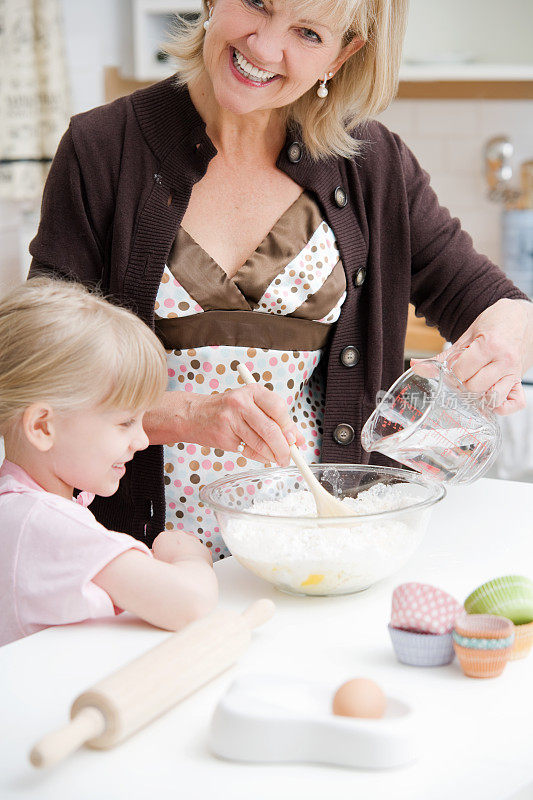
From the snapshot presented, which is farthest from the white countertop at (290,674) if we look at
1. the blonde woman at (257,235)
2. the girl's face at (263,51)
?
the girl's face at (263,51)

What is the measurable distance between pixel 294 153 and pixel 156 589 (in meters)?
0.84

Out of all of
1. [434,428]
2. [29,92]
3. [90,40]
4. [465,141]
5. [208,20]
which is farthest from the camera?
[90,40]

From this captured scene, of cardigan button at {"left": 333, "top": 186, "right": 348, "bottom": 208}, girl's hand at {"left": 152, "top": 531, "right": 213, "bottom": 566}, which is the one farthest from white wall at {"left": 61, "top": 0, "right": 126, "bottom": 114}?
girl's hand at {"left": 152, "top": 531, "right": 213, "bottom": 566}

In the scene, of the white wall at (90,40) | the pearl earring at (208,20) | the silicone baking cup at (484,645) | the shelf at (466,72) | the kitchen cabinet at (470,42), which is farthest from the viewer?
the white wall at (90,40)

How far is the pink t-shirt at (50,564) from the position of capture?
37.4 inches

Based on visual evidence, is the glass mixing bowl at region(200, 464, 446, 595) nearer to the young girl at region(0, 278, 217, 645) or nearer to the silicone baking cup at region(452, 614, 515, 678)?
the young girl at region(0, 278, 217, 645)

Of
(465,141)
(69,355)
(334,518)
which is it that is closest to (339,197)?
(69,355)

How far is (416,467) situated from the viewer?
1.20 metres

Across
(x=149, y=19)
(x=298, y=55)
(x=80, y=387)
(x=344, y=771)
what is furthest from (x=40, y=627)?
(x=149, y=19)

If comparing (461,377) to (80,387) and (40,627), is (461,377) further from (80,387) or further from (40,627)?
(40,627)

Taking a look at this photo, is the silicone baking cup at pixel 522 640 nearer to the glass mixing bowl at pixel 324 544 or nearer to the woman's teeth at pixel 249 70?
the glass mixing bowl at pixel 324 544

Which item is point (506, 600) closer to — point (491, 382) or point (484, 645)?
point (484, 645)

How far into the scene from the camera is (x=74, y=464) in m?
1.10

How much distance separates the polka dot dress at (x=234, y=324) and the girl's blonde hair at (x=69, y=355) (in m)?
0.26
